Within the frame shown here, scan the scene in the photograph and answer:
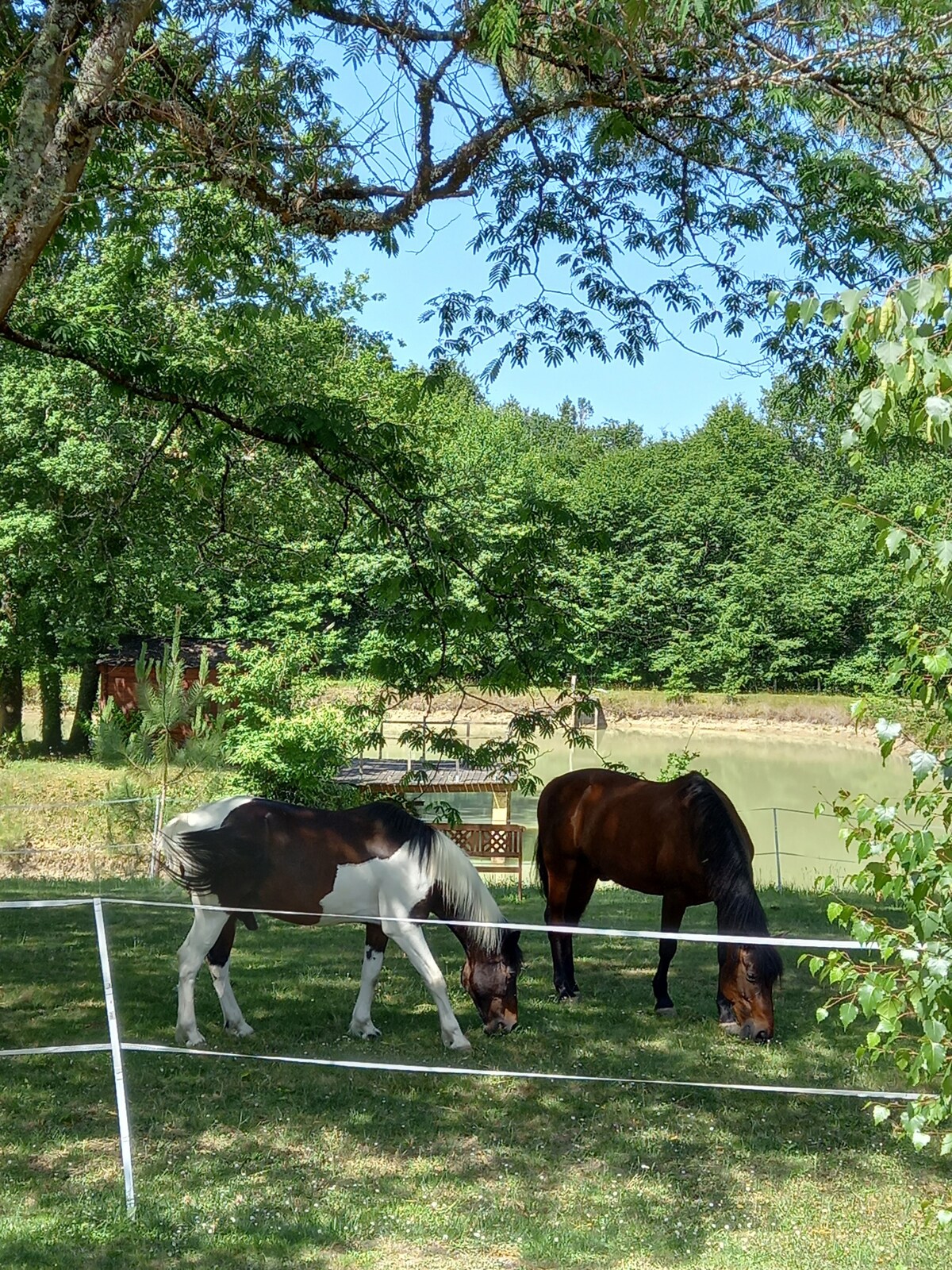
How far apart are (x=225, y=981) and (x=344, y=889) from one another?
782 millimetres

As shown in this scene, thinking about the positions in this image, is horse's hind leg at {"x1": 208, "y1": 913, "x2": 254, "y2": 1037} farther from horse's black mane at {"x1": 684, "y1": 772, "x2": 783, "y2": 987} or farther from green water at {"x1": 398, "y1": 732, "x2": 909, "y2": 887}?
green water at {"x1": 398, "y1": 732, "x2": 909, "y2": 887}

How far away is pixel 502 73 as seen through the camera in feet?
20.3

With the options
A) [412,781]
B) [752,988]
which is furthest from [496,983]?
[412,781]

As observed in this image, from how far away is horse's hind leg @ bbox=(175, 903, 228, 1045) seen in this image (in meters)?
5.96

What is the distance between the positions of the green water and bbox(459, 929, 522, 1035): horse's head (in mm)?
9154

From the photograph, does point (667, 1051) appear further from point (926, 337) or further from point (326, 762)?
point (326, 762)

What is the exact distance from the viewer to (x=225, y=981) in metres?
6.21

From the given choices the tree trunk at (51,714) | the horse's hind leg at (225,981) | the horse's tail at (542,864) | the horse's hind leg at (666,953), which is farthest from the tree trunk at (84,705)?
the horse's hind leg at (666,953)

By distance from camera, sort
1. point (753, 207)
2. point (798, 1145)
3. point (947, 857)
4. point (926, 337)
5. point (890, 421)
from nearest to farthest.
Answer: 1. point (926, 337)
2. point (890, 421)
3. point (947, 857)
4. point (798, 1145)
5. point (753, 207)

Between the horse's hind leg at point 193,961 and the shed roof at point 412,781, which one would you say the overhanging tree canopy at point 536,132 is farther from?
the shed roof at point 412,781

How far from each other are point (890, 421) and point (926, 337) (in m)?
0.21

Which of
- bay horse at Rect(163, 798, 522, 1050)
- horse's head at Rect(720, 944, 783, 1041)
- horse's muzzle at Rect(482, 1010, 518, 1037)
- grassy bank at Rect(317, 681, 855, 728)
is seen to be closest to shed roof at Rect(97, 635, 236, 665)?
grassy bank at Rect(317, 681, 855, 728)

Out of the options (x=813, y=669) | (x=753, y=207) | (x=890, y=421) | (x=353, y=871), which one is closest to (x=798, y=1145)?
(x=353, y=871)

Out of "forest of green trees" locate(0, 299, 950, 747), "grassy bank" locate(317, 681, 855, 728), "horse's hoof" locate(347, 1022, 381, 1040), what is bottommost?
"horse's hoof" locate(347, 1022, 381, 1040)
